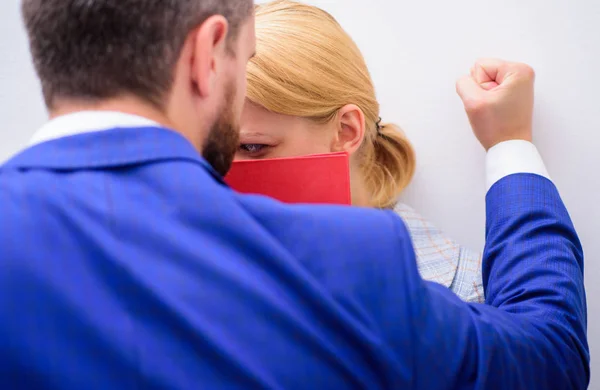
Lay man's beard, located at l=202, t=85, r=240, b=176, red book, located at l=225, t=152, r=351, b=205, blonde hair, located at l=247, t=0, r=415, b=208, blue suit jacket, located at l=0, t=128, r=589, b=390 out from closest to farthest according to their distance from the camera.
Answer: blue suit jacket, located at l=0, t=128, r=589, b=390
man's beard, located at l=202, t=85, r=240, b=176
red book, located at l=225, t=152, r=351, b=205
blonde hair, located at l=247, t=0, r=415, b=208

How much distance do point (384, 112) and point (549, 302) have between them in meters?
0.46

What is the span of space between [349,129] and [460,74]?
0.18 meters

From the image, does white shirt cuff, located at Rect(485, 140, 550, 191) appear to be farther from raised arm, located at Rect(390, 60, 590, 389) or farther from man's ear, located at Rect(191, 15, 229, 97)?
man's ear, located at Rect(191, 15, 229, 97)

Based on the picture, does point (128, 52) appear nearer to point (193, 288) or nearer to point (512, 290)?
point (193, 288)

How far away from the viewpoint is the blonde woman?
84cm

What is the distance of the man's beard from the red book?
0.50 feet

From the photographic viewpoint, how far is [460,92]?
0.89 metres

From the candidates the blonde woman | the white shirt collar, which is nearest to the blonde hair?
the blonde woman

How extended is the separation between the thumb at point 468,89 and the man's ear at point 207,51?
45cm

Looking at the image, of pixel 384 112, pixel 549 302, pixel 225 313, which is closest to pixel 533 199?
pixel 549 302

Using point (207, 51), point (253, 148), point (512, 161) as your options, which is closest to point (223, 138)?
point (207, 51)

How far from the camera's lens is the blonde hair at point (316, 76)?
33.1 inches

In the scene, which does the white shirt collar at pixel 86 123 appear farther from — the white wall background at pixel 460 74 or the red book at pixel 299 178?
the white wall background at pixel 460 74

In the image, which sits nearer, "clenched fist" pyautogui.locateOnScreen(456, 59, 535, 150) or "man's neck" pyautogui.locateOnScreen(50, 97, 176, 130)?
"man's neck" pyautogui.locateOnScreen(50, 97, 176, 130)
